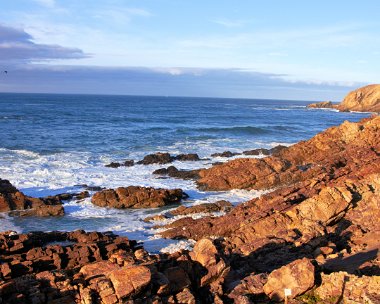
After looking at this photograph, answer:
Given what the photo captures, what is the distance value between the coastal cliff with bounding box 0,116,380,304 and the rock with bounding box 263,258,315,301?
0.02 meters

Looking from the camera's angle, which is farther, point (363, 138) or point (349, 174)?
point (363, 138)

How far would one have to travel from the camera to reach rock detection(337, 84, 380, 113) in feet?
469

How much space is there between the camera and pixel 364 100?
14675 centimetres

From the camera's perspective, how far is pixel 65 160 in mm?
40031

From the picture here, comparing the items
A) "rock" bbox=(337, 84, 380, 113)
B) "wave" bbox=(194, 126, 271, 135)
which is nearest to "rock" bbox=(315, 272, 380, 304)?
"wave" bbox=(194, 126, 271, 135)

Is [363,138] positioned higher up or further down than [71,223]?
higher up

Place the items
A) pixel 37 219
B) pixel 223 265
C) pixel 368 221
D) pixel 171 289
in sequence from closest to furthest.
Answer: pixel 171 289 → pixel 223 265 → pixel 368 221 → pixel 37 219

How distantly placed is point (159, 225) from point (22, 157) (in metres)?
24.1

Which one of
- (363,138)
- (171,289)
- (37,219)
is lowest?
(37,219)

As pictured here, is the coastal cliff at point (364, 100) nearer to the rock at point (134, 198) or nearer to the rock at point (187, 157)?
the rock at point (187, 157)

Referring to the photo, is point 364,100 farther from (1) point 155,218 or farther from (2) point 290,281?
(2) point 290,281

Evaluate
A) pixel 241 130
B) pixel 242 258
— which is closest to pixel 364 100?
pixel 241 130

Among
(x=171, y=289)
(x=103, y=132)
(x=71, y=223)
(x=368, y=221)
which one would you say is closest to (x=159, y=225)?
(x=71, y=223)

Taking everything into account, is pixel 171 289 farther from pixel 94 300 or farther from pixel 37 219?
pixel 37 219
